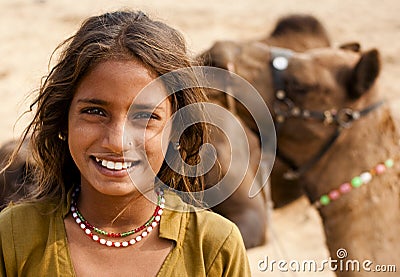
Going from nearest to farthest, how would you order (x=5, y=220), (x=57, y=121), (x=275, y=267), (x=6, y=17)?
(x=5, y=220), (x=57, y=121), (x=275, y=267), (x=6, y=17)

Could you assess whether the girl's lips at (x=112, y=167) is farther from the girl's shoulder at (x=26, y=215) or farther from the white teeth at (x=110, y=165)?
the girl's shoulder at (x=26, y=215)

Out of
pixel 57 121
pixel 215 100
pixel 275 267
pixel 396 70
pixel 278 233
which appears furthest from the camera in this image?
pixel 396 70

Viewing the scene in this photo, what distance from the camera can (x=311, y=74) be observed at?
3.50 metres

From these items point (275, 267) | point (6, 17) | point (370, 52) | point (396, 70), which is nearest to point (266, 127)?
point (370, 52)

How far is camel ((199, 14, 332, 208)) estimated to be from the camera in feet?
12.2

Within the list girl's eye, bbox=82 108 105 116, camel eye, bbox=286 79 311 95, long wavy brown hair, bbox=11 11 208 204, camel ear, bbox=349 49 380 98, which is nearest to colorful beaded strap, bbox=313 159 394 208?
camel ear, bbox=349 49 380 98

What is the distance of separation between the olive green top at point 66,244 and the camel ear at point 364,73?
1843 millimetres

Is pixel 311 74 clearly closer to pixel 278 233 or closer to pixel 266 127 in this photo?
pixel 266 127

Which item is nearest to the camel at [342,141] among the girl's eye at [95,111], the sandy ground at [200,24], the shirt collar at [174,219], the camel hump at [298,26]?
the camel hump at [298,26]

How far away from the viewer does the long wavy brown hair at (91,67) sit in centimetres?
162

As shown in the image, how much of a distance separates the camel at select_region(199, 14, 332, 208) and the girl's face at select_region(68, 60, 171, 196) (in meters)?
1.92

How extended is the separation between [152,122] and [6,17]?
897 cm

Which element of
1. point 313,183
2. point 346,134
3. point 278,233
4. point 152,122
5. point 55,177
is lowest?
point 278,233

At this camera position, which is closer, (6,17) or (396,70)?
(396,70)
